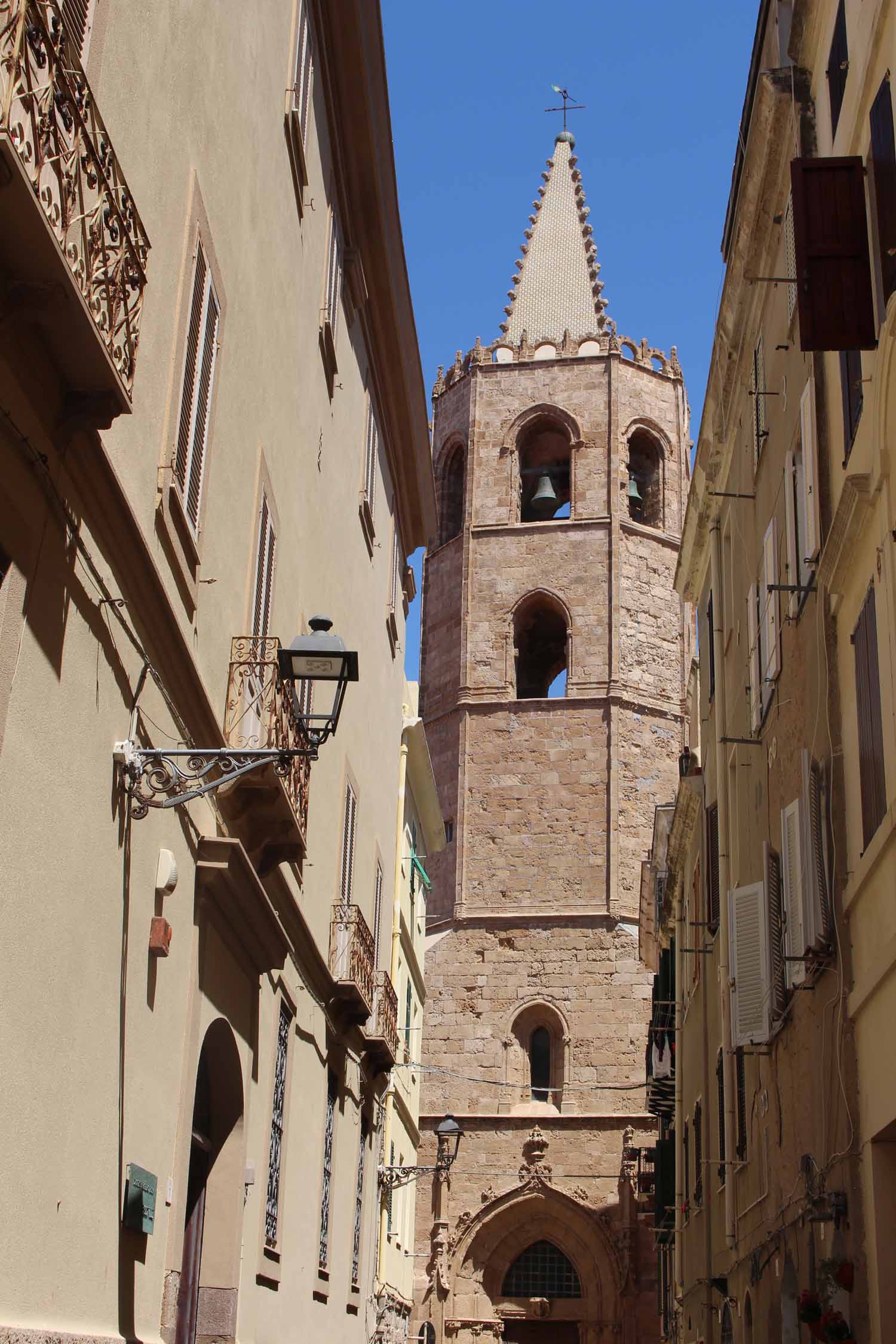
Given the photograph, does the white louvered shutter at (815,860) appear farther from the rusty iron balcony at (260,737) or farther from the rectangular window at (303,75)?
the rectangular window at (303,75)

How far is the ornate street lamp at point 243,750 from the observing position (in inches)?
279

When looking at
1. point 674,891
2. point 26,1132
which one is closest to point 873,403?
point 26,1132

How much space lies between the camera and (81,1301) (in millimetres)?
6441

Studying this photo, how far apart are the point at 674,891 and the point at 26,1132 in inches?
758

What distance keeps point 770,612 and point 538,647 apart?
88.1 feet

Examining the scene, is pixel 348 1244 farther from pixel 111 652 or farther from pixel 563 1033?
pixel 563 1033

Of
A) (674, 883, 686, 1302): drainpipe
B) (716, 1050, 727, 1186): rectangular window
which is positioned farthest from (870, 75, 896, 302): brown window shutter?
(674, 883, 686, 1302): drainpipe

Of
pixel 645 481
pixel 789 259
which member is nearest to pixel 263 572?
pixel 789 259

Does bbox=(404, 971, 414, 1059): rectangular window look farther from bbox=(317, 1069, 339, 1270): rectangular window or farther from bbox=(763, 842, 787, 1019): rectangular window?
bbox=(763, 842, 787, 1019): rectangular window

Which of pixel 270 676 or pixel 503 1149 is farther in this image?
pixel 503 1149

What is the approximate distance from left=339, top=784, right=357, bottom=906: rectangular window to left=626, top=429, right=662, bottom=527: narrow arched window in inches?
1011

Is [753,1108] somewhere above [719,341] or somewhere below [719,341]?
below

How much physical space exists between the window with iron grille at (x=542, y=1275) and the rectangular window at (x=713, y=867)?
17726 millimetres

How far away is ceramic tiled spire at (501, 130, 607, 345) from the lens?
4278 centimetres
